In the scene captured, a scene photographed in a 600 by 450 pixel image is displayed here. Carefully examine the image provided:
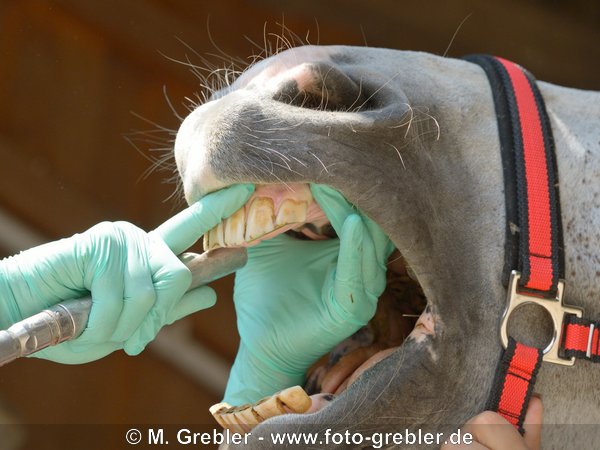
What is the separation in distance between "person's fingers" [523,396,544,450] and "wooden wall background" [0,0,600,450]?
3.63 feet

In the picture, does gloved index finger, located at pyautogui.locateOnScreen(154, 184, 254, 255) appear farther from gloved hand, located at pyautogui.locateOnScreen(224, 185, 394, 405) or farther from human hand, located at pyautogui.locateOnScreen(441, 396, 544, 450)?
human hand, located at pyautogui.locateOnScreen(441, 396, 544, 450)

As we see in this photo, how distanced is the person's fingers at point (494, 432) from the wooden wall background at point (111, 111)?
1.10m

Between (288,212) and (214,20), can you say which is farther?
(214,20)

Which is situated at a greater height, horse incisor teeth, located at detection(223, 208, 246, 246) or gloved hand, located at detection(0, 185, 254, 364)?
horse incisor teeth, located at detection(223, 208, 246, 246)

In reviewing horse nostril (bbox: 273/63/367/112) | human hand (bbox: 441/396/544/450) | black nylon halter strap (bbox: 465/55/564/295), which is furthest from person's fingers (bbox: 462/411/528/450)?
horse nostril (bbox: 273/63/367/112)

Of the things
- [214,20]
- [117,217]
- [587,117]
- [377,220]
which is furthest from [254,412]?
[214,20]

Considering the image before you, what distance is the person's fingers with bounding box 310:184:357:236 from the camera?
1160 millimetres

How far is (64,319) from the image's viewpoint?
1.07 m

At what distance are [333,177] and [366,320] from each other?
9.7 inches

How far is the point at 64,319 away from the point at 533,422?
1.88ft

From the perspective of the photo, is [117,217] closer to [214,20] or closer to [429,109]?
[214,20]

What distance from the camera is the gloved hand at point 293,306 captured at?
4.02ft

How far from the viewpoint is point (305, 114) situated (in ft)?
3.53

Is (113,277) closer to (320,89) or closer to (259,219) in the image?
(259,219)
